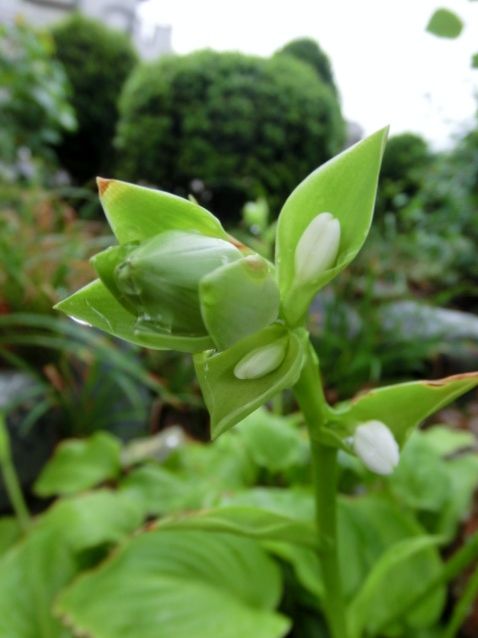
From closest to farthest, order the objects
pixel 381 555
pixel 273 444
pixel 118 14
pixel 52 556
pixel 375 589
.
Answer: pixel 375 589, pixel 381 555, pixel 52 556, pixel 273 444, pixel 118 14

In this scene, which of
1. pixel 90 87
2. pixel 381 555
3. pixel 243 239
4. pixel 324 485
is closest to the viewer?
pixel 324 485

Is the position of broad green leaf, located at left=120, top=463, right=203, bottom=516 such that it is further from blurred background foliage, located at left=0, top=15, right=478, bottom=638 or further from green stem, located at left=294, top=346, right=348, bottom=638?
green stem, located at left=294, top=346, right=348, bottom=638

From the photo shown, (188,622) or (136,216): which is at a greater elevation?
(136,216)

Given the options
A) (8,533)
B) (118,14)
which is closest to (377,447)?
(8,533)

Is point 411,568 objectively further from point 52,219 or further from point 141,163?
point 141,163

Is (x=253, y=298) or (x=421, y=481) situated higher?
(x=253, y=298)

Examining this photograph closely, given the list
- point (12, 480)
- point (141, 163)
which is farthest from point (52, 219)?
point (12, 480)

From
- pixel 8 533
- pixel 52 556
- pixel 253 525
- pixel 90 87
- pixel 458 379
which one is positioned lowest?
pixel 90 87

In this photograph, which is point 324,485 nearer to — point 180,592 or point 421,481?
point 180,592
